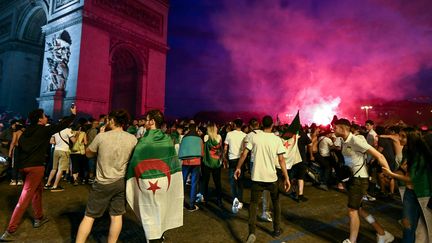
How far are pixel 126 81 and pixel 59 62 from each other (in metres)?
5.52

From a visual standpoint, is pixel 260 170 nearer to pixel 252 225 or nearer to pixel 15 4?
pixel 252 225

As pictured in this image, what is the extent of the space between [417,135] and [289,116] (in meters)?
35.9

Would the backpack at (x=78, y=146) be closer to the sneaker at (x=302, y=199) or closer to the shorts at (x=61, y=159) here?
the shorts at (x=61, y=159)

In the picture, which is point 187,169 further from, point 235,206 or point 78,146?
point 78,146

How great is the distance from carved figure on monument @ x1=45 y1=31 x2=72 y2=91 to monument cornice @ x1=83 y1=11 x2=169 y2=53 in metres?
2.25

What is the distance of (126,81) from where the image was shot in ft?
75.6

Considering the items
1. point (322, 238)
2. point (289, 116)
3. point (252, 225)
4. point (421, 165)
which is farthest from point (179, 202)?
point (289, 116)

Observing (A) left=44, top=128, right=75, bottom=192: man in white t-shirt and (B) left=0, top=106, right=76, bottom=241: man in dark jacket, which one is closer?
(B) left=0, top=106, right=76, bottom=241: man in dark jacket

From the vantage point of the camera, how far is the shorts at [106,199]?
3.18 meters

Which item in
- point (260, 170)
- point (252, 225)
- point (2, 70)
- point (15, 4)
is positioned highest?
point (15, 4)

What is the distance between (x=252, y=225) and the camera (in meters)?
3.95

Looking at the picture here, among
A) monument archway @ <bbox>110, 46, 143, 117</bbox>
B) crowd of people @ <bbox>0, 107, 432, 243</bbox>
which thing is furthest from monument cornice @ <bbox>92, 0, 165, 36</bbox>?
crowd of people @ <bbox>0, 107, 432, 243</bbox>

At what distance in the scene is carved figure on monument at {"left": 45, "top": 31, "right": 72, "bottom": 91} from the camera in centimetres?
1852

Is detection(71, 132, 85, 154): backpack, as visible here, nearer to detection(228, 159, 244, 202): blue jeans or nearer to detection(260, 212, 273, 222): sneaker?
detection(228, 159, 244, 202): blue jeans
